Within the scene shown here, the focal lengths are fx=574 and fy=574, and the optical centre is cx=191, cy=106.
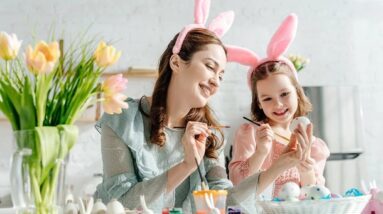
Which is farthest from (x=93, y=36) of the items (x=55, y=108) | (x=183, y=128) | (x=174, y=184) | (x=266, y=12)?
(x=55, y=108)

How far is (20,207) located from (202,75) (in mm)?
713

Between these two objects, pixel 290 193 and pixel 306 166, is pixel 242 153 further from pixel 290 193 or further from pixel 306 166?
pixel 290 193

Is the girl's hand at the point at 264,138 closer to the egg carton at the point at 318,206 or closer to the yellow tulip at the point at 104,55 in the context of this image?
the egg carton at the point at 318,206

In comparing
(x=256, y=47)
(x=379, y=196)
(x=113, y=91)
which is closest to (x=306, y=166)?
(x=379, y=196)

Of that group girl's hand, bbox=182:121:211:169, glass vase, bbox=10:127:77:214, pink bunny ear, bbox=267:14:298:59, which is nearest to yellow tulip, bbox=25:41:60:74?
glass vase, bbox=10:127:77:214

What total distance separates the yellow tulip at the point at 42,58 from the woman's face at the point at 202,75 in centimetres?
62

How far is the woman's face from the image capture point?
1.58m

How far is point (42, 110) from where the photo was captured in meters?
1.04

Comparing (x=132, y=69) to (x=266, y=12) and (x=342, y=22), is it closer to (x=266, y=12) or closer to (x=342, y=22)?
(x=266, y=12)

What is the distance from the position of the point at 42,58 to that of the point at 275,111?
91 cm

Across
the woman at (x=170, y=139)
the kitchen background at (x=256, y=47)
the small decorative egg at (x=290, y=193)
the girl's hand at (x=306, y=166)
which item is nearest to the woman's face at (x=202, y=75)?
the woman at (x=170, y=139)

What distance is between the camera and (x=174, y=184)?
1.44 m

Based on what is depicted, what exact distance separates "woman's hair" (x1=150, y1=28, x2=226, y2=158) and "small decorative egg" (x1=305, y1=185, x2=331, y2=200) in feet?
1.61

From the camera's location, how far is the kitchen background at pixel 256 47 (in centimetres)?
359
